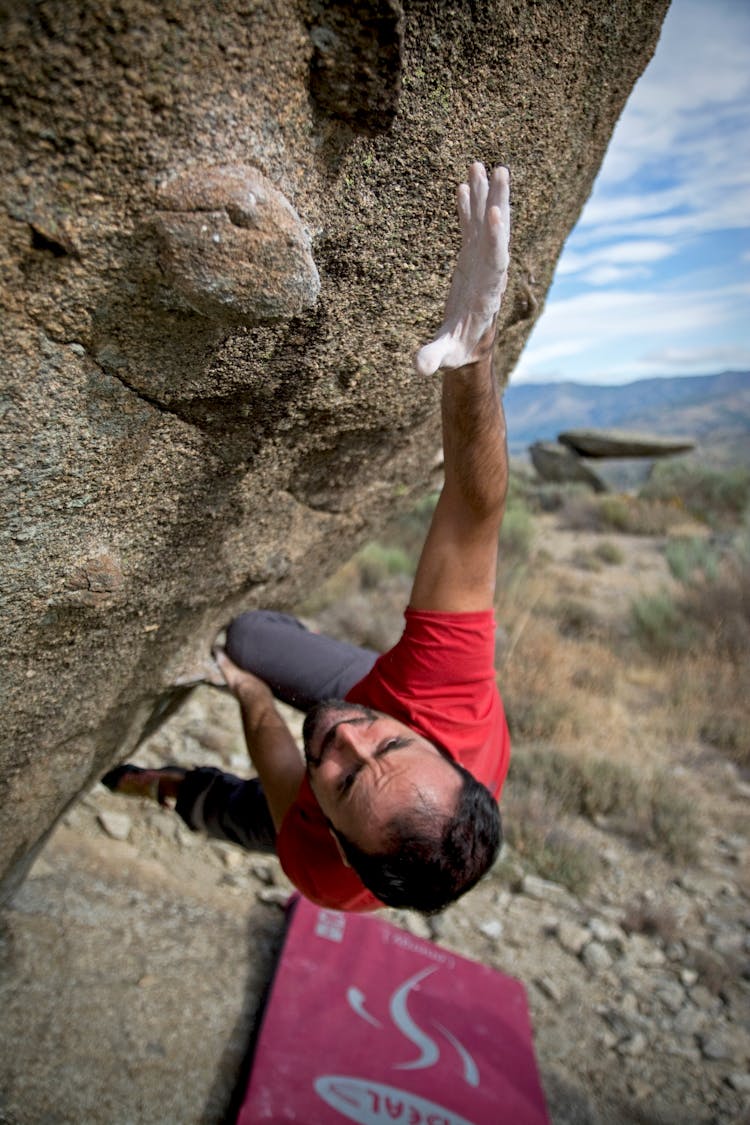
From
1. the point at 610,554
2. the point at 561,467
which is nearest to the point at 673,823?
the point at 610,554

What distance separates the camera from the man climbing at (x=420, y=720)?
1.49 m

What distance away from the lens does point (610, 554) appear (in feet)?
28.6

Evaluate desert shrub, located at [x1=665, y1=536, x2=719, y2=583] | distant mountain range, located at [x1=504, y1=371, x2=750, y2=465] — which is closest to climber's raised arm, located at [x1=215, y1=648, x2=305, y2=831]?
desert shrub, located at [x1=665, y1=536, x2=719, y2=583]

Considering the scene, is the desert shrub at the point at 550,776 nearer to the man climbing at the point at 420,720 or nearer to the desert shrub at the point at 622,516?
the man climbing at the point at 420,720

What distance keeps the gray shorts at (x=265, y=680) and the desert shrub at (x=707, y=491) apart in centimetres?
951

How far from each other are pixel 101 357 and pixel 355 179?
449 millimetres

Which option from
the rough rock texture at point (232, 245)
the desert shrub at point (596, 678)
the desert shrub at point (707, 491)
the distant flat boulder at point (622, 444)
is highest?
the distant flat boulder at point (622, 444)

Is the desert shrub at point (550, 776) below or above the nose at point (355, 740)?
below

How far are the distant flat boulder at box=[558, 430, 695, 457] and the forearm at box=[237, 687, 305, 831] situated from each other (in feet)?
45.4

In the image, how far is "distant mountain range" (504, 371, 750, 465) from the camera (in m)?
83.7

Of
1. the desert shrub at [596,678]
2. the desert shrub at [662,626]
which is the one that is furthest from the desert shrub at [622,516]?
the desert shrub at [596,678]

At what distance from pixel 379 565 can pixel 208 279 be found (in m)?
5.73

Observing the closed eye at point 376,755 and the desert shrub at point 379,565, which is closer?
the closed eye at point 376,755

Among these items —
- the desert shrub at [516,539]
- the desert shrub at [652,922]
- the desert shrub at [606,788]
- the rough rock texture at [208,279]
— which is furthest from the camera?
the desert shrub at [516,539]
